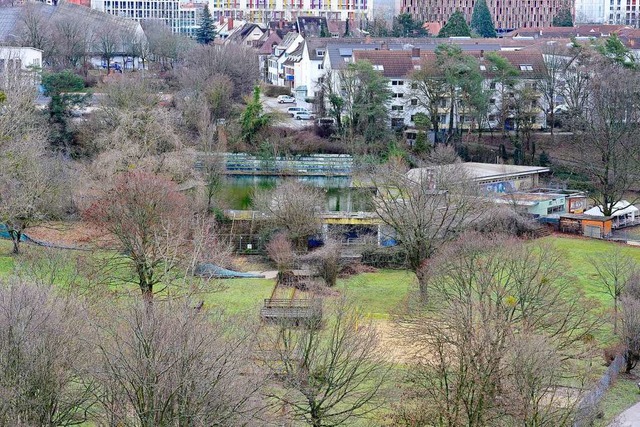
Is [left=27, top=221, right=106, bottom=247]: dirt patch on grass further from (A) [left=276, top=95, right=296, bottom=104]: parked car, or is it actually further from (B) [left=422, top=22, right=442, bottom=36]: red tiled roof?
(B) [left=422, top=22, right=442, bottom=36]: red tiled roof

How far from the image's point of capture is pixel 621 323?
1831 cm

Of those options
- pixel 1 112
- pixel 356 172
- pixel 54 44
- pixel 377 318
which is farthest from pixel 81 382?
pixel 54 44

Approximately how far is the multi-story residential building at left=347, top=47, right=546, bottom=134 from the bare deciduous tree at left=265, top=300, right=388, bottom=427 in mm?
21562

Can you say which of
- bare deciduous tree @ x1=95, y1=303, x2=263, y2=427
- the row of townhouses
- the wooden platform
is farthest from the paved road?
the row of townhouses

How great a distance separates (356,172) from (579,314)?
12.9 metres

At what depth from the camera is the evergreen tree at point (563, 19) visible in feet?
225

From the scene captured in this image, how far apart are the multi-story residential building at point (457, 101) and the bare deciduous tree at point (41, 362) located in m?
23.7

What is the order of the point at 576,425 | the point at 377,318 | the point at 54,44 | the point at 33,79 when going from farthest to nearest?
the point at 54,44, the point at 33,79, the point at 377,318, the point at 576,425

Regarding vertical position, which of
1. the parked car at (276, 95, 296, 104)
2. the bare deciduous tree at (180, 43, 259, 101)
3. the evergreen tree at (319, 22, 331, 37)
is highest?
the evergreen tree at (319, 22, 331, 37)

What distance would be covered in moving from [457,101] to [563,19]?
36975mm

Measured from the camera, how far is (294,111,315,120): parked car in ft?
132

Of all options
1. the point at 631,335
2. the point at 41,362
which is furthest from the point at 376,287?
the point at 41,362

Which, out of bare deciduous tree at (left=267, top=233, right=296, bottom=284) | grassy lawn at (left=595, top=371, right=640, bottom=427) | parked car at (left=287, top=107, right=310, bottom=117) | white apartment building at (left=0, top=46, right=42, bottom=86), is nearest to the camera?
grassy lawn at (left=595, top=371, right=640, bottom=427)

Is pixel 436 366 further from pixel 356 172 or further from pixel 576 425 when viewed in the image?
pixel 356 172
